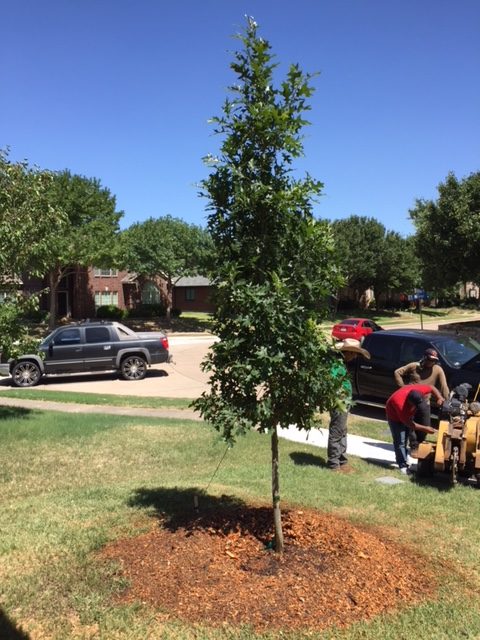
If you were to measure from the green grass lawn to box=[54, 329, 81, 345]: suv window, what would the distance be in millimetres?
7147

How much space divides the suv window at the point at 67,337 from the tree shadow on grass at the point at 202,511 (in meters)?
12.3

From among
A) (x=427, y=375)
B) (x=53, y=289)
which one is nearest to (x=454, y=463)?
(x=427, y=375)

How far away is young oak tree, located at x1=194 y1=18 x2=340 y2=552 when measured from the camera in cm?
420

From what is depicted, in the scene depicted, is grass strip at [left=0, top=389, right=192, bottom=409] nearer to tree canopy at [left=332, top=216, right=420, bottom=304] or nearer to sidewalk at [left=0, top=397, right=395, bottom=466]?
sidewalk at [left=0, top=397, right=395, bottom=466]

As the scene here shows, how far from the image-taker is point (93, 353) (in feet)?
59.2

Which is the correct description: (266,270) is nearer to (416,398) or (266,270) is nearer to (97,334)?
(416,398)

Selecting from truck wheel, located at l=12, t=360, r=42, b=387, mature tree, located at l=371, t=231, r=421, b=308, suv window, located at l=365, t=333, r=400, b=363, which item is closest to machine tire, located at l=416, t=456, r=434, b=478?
suv window, located at l=365, t=333, r=400, b=363

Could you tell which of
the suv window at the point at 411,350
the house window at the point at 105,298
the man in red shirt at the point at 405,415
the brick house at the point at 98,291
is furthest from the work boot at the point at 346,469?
the house window at the point at 105,298

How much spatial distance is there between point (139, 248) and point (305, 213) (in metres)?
35.4

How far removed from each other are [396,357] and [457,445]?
4.96 m

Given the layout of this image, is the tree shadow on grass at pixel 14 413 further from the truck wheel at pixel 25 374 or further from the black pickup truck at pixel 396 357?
the black pickup truck at pixel 396 357

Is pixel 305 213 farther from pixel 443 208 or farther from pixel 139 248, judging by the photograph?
pixel 139 248

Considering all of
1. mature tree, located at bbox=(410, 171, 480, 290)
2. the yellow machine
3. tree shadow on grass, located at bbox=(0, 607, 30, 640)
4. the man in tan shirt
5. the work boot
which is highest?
mature tree, located at bbox=(410, 171, 480, 290)

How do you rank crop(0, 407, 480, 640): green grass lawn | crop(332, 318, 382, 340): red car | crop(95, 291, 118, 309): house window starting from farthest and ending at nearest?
crop(95, 291, 118, 309): house window
crop(332, 318, 382, 340): red car
crop(0, 407, 480, 640): green grass lawn
